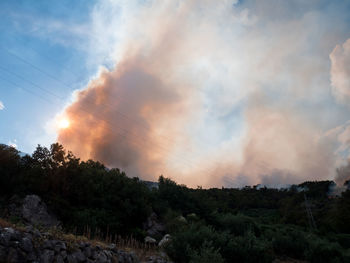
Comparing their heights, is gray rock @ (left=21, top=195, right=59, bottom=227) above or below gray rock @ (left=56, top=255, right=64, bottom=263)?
above

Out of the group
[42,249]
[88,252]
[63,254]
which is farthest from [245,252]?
[42,249]

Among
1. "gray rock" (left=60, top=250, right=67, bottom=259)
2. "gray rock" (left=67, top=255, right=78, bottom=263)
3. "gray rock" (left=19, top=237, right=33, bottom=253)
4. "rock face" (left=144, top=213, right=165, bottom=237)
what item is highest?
"rock face" (left=144, top=213, right=165, bottom=237)

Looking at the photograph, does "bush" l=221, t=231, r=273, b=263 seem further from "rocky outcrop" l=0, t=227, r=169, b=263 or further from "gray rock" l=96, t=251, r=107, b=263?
"gray rock" l=96, t=251, r=107, b=263

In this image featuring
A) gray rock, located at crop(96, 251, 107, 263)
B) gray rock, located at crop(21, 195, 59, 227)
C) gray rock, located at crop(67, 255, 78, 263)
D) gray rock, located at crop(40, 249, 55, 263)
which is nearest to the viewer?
gray rock, located at crop(40, 249, 55, 263)

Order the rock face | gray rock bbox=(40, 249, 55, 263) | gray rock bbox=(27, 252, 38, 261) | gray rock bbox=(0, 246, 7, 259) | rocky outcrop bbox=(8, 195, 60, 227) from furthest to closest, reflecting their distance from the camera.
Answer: the rock face
rocky outcrop bbox=(8, 195, 60, 227)
gray rock bbox=(40, 249, 55, 263)
gray rock bbox=(27, 252, 38, 261)
gray rock bbox=(0, 246, 7, 259)

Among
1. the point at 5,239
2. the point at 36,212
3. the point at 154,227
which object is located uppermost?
the point at 36,212

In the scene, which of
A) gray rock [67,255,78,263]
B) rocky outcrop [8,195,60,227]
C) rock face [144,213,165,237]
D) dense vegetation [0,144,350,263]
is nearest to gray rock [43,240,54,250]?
gray rock [67,255,78,263]

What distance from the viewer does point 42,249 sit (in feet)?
28.6

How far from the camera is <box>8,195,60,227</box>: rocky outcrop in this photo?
20219 mm

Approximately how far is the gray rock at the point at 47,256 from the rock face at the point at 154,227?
60.1 feet

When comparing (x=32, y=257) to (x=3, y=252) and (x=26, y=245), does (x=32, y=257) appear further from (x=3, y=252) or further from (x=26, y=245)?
(x=3, y=252)

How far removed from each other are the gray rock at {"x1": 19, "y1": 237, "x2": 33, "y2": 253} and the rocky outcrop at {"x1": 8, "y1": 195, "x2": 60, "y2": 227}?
42.7ft

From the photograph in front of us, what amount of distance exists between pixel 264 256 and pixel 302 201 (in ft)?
258

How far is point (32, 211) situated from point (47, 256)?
14723mm
